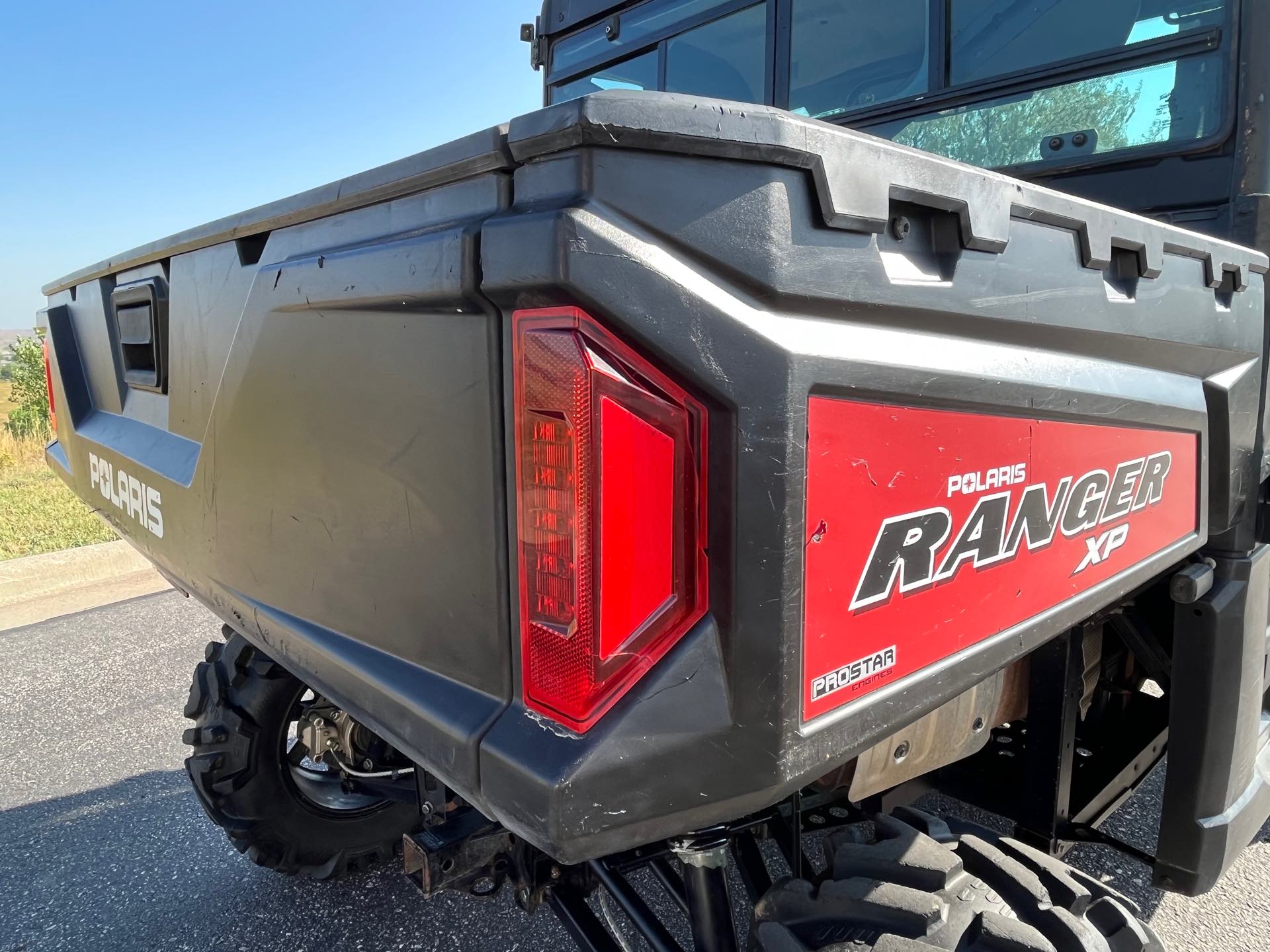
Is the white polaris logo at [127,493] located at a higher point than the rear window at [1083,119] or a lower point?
lower

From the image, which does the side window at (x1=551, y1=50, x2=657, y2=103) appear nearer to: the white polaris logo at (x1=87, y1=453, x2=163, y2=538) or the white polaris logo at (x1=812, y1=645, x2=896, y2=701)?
the white polaris logo at (x1=87, y1=453, x2=163, y2=538)

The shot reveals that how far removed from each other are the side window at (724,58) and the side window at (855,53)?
0.12 metres

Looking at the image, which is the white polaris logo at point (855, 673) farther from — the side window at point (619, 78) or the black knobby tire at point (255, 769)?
the side window at point (619, 78)

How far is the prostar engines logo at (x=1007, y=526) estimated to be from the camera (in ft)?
3.54

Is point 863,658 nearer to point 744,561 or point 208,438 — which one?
point 744,561

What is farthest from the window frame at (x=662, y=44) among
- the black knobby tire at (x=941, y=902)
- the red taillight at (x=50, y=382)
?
the black knobby tire at (x=941, y=902)

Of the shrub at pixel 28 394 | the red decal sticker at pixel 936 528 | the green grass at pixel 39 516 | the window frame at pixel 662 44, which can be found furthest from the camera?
the shrub at pixel 28 394

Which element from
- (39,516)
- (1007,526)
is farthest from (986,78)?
(39,516)

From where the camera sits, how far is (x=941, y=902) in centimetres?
124

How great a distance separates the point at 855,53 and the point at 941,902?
214 centimetres

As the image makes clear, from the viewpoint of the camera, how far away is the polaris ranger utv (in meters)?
0.92

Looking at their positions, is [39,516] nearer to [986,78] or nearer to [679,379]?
[986,78]

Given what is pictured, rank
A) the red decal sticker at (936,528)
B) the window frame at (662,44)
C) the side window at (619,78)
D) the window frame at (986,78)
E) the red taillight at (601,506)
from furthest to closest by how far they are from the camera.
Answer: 1. the side window at (619,78)
2. the window frame at (662,44)
3. the window frame at (986,78)
4. the red decal sticker at (936,528)
5. the red taillight at (601,506)

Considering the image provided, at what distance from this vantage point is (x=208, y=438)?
65.7 inches
